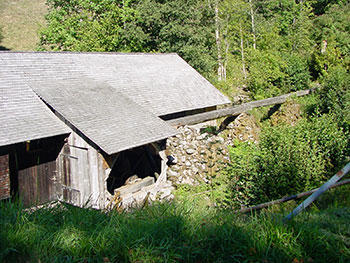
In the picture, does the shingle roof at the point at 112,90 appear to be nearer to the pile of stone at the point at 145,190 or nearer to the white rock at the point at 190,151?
the white rock at the point at 190,151

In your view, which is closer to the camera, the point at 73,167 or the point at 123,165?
the point at 73,167

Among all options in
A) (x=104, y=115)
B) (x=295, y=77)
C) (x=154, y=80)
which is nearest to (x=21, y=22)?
(x=295, y=77)

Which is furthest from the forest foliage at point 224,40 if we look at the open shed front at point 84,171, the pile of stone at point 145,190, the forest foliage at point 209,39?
the open shed front at point 84,171

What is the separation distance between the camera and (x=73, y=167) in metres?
9.94

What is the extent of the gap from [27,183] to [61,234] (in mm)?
6766

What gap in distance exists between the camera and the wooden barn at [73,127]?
30.3 feet

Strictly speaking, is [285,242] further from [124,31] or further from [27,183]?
[124,31]

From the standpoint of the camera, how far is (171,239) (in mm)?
3611

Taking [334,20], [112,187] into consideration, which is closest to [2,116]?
[112,187]

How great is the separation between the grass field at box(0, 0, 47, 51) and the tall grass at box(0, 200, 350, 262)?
3631 cm

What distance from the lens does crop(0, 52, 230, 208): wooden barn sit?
364 inches

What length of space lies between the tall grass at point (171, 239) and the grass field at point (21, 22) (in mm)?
36309

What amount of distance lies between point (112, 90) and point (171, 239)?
382 inches

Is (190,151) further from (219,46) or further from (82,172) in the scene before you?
(219,46)
